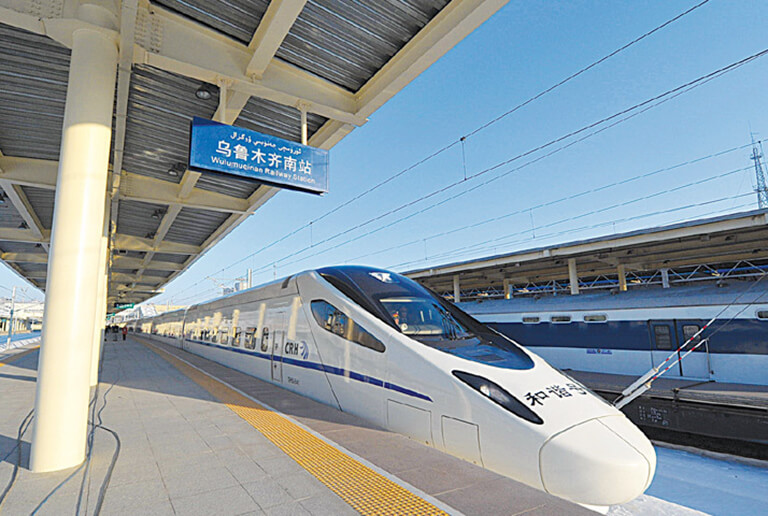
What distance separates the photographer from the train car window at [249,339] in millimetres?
9994

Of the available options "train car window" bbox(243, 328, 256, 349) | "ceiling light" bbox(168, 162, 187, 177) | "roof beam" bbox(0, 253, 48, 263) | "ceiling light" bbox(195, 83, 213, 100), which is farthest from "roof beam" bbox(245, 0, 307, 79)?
"roof beam" bbox(0, 253, 48, 263)

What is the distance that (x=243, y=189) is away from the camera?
11312 mm

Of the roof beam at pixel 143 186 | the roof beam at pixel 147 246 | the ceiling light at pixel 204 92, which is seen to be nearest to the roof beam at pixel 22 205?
the roof beam at pixel 143 186

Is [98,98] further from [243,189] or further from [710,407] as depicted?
[710,407]

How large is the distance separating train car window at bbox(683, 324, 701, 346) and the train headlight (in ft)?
33.2

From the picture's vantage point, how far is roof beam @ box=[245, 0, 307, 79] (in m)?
Answer: 4.88

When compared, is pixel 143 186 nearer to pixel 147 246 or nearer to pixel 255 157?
pixel 255 157

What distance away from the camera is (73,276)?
3.92 m

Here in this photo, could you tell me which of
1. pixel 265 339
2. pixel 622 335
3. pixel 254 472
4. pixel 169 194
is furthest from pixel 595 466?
pixel 169 194

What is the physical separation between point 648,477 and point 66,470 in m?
5.27

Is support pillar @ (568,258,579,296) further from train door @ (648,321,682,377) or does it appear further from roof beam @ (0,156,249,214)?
roof beam @ (0,156,249,214)

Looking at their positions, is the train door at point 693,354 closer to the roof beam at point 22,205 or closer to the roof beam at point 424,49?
the roof beam at point 424,49

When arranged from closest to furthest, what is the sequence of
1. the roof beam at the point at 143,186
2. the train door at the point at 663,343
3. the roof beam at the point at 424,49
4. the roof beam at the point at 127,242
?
1. the roof beam at the point at 424,49
2. the roof beam at the point at 143,186
3. the train door at the point at 663,343
4. the roof beam at the point at 127,242

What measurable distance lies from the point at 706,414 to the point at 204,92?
457 inches
